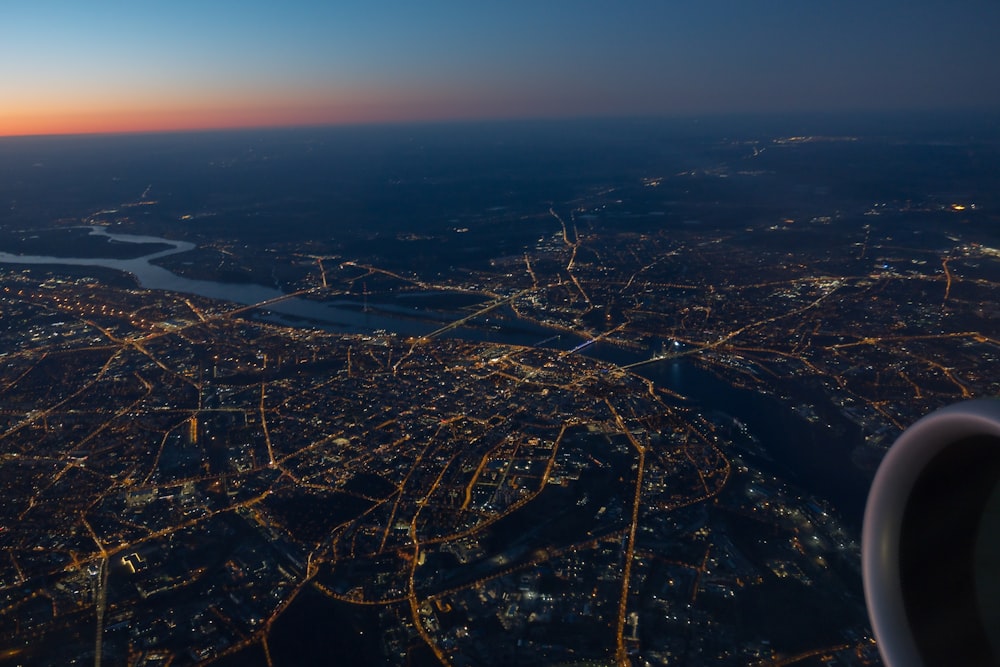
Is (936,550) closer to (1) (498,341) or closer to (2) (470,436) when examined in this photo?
(2) (470,436)

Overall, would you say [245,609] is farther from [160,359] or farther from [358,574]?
[160,359]

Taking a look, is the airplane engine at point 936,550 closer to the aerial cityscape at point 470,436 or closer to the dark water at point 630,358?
the aerial cityscape at point 470,436

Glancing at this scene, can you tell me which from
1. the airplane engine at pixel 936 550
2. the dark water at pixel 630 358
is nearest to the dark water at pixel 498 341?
the dark water at pixel 630 358

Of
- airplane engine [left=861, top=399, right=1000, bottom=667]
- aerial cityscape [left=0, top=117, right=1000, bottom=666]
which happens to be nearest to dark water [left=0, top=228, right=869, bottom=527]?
aerial cityscape [left=0, top=117, right=1000, bottom=666]

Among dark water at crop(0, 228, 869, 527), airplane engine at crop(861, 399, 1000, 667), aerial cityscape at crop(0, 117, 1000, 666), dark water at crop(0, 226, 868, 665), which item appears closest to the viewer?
airplane engine at crop(861, 399, 1000, 667)

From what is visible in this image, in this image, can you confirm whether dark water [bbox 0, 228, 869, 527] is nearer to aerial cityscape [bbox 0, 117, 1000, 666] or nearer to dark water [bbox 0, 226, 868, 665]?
dark water [bbox 0, 226, 868, 665]

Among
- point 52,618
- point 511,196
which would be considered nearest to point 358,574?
point 52,618

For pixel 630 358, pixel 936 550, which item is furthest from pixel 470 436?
pixel 936 550
